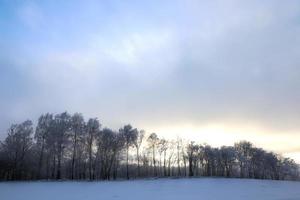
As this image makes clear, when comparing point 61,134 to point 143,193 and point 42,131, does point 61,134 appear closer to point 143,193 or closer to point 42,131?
point 42,131

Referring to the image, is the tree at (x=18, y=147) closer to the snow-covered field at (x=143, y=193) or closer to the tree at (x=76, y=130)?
the tree at (x=76, y=130)

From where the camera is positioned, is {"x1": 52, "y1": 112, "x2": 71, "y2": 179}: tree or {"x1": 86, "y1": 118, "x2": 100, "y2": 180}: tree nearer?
{"x1": 52, "y1": 112, "x2": 71, "y2": 179}: tree

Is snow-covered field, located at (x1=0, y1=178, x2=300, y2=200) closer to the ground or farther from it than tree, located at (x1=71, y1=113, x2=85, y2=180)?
closer to the ground

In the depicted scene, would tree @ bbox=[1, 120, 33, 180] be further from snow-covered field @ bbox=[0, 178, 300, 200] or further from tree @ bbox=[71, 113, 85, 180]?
snow-covered field @ bbox=[0, 178, 300, 200]

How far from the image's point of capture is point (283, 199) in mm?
24250

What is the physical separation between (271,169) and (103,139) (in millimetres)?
93431

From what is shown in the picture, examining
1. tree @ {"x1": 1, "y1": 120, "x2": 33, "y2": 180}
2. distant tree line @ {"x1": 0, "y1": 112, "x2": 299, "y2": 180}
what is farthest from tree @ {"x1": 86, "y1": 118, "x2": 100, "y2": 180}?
tree @ {"x1": 1, "y1": 120, "x2": 33, "y2": 180}

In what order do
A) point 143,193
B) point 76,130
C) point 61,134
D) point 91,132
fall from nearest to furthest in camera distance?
point 143,193 → point 61,134 → point 76,130 → point 91,132

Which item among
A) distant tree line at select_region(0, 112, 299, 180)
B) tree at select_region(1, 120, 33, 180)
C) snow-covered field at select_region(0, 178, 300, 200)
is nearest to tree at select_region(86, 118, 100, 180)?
distant tree line at select_region(0, 112, 299, 180)

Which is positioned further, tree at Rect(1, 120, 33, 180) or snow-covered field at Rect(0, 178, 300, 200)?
tree at Rect(1, 120, 33, 180)

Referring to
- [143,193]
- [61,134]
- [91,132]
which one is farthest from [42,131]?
[143,193]

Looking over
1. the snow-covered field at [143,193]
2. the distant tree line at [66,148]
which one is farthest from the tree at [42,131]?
the snow-covered field at [143,193]

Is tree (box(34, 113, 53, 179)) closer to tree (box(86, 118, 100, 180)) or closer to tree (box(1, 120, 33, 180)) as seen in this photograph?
tree (box(1, 120, 33, 180))

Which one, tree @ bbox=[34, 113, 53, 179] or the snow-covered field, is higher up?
tree @ bbox=[34, 113, 53, 179]
